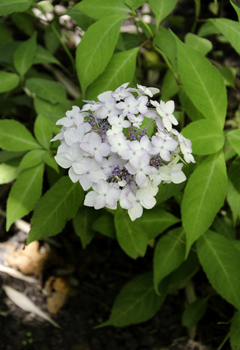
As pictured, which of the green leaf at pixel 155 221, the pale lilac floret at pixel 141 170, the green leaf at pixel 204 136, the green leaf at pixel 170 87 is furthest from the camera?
the green leaf at pixel 170 87

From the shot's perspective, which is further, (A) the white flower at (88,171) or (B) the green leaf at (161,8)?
(B) the green leaf at (161,8)

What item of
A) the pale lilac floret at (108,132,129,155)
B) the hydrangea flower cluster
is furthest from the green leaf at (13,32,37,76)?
the pale lilac floret at (108,132,129,155)

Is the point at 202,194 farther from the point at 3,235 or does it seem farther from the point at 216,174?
the point at 3,235

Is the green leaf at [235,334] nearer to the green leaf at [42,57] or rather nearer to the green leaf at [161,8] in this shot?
the green leaf at [161,8]

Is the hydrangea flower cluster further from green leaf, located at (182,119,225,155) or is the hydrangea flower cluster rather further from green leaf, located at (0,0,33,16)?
green leaf, located at (0,0,33,16)

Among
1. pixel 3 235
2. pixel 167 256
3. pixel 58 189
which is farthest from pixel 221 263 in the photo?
pixel 3 235

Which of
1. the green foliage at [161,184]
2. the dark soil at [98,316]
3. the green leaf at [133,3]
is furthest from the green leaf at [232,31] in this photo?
the dark soil at [98,316]

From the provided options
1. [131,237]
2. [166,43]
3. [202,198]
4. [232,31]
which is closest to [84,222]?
[131,237]
